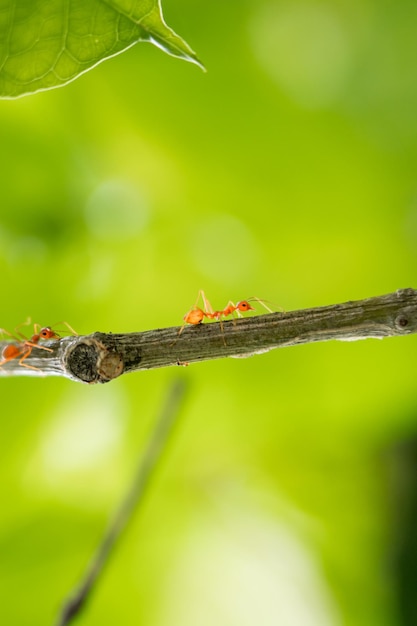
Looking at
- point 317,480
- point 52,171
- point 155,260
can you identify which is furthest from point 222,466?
point 52,171

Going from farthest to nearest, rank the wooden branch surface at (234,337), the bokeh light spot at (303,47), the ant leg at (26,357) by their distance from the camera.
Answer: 1. the bokeh light spot at (303,47)
2. the ant leg at (26,357)
3. the wooden branch surface at (234,337)

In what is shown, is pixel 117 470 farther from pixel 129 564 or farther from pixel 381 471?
pixel 381 471

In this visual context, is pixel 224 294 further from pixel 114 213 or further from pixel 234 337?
pixel 234 337

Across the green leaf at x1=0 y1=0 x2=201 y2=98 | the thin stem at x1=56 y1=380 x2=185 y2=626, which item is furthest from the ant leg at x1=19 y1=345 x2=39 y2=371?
the thin stem at x1=56 y1=380 x2=185 y2=626

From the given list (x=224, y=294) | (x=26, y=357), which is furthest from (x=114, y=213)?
(x=26, y=357)

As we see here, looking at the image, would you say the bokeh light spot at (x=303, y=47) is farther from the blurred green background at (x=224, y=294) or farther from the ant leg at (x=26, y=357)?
the ant leg at (x=26, y=357)

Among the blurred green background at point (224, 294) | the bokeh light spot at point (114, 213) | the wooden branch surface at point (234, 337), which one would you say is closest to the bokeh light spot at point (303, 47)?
the blurred green background at point (224, 294)
